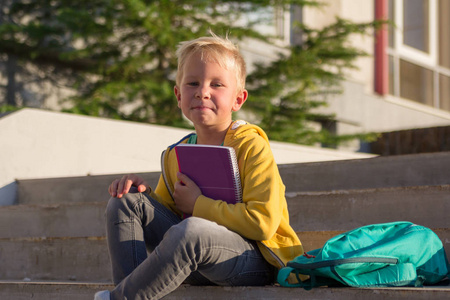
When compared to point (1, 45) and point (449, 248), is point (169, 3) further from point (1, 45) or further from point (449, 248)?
point (449, 248)

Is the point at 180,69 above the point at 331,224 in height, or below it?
above

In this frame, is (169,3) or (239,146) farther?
(169,3)

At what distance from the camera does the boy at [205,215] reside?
211cm

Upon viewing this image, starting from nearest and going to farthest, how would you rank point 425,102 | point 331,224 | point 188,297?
point 188,297 → point 331,224 → point 425,102

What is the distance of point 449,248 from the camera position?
2615 mm

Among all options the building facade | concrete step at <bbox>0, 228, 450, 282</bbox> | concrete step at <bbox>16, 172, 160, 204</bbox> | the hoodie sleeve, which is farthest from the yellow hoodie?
the building facade

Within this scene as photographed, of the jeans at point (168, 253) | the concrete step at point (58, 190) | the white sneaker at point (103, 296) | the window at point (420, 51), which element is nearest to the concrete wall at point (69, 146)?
the concrete step at point (58, 190)

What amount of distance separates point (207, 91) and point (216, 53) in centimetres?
14

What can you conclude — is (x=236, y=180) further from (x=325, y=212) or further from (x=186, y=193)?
(x=325, y=212)

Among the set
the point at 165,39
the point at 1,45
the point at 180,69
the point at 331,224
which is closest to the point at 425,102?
the point at 165,39

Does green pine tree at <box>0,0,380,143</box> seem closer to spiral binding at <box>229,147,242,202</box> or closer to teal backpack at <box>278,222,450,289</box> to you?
spiral binding at <box>229,147,242,202</box>

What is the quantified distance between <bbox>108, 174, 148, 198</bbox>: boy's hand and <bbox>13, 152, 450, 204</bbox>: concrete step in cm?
146

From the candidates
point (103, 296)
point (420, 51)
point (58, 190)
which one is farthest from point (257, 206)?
point (420, 51)

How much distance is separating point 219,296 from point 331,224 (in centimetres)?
99
